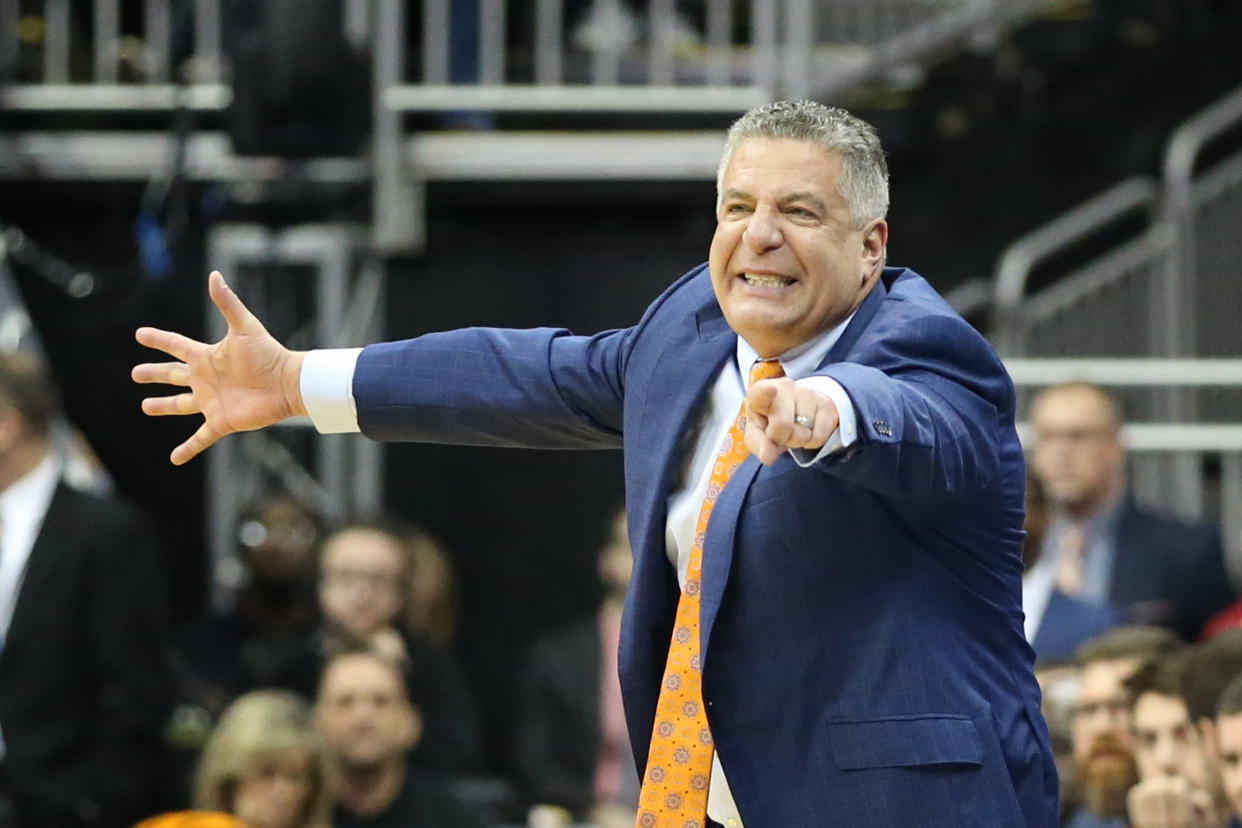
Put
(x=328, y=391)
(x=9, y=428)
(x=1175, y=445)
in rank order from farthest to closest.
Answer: (x=1175, y=445)
(x=9, y=428)
(x=328, y=391)

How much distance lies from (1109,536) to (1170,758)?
154cm

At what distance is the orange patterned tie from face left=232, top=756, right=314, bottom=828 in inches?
101

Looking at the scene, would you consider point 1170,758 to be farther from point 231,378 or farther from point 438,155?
point 438,155

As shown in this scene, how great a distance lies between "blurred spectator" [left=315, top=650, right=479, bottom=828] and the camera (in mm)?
5914

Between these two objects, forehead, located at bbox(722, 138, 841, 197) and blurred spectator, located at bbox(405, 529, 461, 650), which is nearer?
forehead, located at bbox(722, 138, 841, 197)

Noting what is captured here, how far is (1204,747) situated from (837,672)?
212 centimetres

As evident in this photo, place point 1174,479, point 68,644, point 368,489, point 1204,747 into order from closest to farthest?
1. point 1204,747
2. point 68,644
3. point 1174,479
4. point 368,489

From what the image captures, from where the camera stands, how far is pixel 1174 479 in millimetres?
7574

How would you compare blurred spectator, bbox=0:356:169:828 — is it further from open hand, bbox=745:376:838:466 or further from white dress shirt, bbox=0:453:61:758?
open hand, bbox=745:376:838:466

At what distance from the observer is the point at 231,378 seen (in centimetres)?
352

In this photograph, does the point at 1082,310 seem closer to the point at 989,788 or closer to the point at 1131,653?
the point at 1131,653

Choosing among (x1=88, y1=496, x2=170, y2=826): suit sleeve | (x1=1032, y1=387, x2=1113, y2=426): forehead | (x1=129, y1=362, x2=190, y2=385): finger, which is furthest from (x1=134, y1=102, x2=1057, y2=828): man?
(x1=88, y1=496, x2=170, y2=826): suit sleeve

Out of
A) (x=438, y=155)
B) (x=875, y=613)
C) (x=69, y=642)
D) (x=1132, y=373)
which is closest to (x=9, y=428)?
(x=69, y=642)

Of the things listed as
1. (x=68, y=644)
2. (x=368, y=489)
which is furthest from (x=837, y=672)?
(x=368, y=489)
